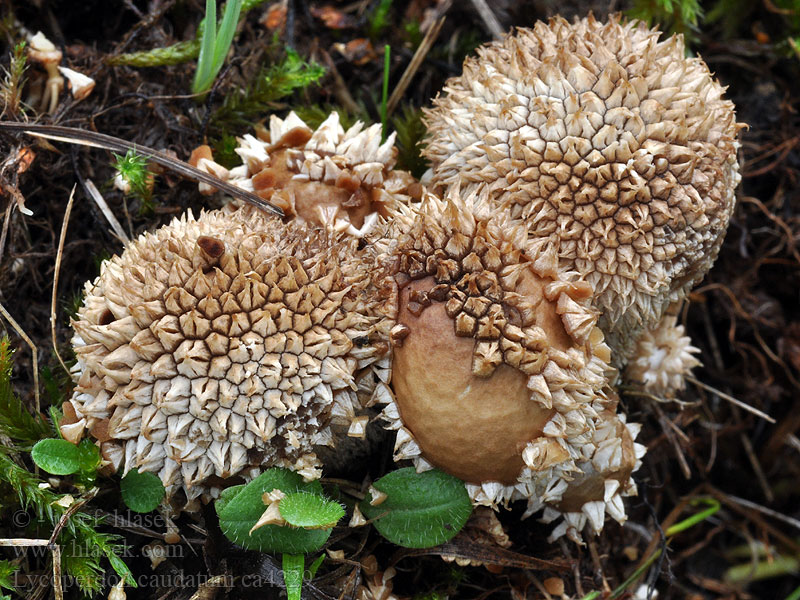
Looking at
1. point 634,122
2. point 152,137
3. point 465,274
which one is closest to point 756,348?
point 634,122

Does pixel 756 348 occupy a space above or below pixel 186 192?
below

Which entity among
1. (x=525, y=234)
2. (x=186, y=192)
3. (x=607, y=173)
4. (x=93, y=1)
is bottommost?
(x=186, y=192)

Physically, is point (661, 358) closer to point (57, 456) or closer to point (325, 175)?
point (325, 175)

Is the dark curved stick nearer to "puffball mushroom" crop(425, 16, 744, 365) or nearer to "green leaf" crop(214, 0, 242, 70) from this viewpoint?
"green leaf" crop(214, 0, 242, 70)

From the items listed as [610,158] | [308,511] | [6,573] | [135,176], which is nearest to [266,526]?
[308,511]

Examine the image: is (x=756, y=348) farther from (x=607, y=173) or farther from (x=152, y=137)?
(x=152, y=137)
